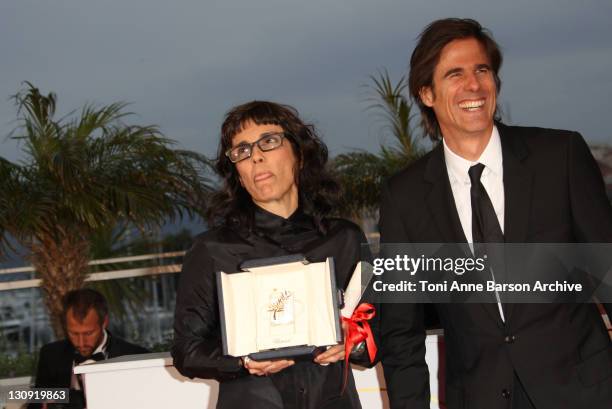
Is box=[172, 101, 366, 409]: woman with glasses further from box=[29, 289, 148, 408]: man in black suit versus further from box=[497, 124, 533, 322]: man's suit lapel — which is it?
box=[29, 289, 148, 408]: man in black suit

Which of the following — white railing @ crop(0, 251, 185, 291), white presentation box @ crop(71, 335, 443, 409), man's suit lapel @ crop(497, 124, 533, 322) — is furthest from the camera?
white railing @ crop(0, 251, 185, 291)

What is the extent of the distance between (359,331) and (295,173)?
60 cm

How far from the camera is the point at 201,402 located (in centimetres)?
354

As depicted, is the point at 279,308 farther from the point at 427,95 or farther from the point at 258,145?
the point at 427,95

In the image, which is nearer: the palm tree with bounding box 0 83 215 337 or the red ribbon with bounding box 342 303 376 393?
the red ribbon with bounding box 342 303 376 393

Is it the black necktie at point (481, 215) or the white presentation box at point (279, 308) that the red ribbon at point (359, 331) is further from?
the black necktie at point (481, 215)

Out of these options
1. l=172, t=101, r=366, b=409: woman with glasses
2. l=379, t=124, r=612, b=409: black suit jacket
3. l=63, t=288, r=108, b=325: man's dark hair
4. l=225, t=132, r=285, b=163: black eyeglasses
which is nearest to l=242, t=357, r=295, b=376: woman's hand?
l=172, t=101, r=366, b=409: woman with glasses

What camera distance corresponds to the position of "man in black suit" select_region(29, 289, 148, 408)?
5.57 meters

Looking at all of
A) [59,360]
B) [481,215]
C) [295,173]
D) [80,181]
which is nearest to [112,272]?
[80,181]

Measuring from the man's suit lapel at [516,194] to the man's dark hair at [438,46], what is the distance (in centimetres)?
25

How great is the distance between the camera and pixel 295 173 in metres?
2.91

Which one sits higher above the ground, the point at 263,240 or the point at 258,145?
the point at 258,145

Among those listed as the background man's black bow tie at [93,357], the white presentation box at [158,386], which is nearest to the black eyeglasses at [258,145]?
the white presentation box at [158,386]

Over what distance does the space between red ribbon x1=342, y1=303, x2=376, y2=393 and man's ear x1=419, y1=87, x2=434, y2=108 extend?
0.72 m
